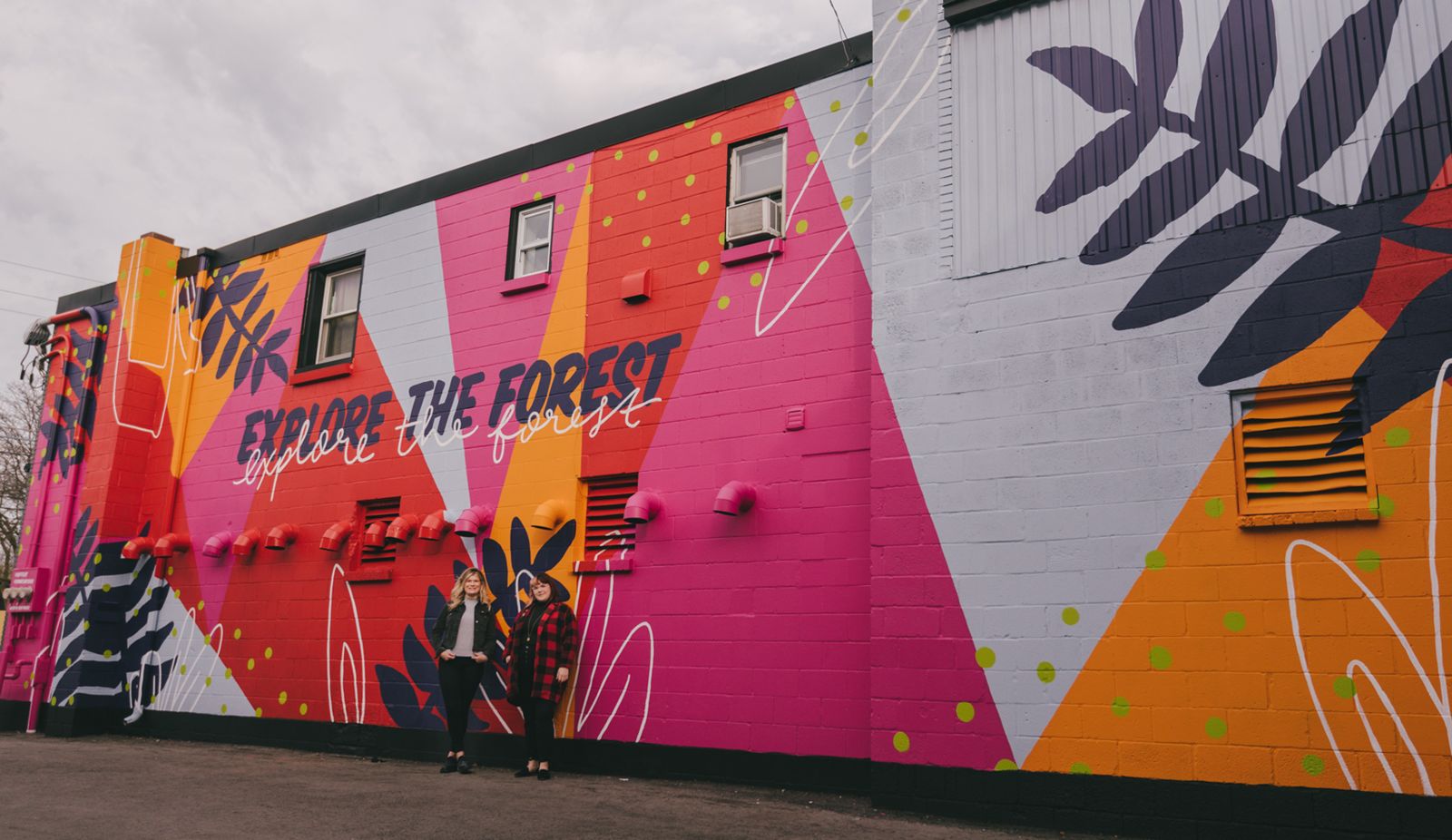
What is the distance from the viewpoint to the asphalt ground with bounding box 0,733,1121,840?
6.69m

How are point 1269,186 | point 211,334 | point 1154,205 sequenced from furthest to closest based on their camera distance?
point 211,334 → point 1154,205 → point 1269,186

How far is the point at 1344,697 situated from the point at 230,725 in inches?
439

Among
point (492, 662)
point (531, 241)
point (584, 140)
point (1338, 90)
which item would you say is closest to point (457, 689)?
point (492, 662)

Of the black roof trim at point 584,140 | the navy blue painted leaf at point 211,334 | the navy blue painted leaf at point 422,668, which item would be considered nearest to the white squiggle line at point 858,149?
the black roof trim at point 584,140

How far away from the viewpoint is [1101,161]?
7781 mm

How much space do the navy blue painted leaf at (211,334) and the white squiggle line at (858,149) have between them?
8.18m

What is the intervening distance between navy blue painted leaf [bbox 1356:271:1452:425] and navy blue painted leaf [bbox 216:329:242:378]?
40.6 feet

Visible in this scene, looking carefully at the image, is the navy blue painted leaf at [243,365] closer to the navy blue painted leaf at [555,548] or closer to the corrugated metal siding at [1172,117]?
the navy blue painted leaf at [555,548]

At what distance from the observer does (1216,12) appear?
299 inches

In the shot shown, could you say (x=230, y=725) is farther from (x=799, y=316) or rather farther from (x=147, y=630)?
(x=799, y=316)

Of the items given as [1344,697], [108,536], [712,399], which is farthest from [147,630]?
[1344,697]

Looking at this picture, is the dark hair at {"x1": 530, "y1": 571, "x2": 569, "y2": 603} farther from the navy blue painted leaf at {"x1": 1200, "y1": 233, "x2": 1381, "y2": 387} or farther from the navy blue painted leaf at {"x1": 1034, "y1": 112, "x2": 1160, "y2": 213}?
the navy blue painted leaf at {"x1": 1200, "y1": 233, "x2": 1381, "y2": 387}

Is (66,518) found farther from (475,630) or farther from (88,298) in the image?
(475,630)

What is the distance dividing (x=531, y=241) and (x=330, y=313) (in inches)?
128
